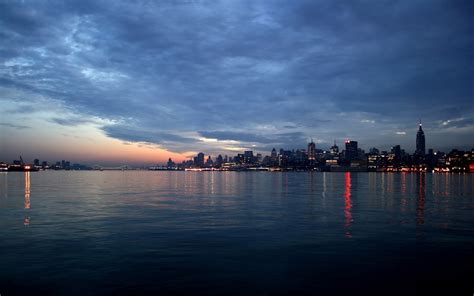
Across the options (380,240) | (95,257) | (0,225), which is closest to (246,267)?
(95,257)

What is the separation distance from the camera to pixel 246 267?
834 inches

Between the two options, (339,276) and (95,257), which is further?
(95,257)

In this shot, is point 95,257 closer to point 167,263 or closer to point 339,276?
point 167,263

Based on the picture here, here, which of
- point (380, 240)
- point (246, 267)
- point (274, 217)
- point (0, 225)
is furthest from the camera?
point (274, 217)

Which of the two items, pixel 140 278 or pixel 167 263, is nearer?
pixel 140 278

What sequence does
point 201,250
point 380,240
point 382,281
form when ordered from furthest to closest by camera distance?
point 380,240 → point 201,250 → point 382,281

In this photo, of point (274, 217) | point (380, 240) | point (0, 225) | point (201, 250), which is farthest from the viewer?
point (274, 217)

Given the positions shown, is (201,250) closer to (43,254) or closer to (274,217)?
(43,254)

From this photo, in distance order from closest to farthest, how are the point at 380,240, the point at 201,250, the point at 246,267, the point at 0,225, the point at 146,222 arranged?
the point at 246,267, the point at 201,250, the point at 380,240, the point at 0,225, the point at 146,222

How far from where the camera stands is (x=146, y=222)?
37250 mm

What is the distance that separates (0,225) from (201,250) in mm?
22630

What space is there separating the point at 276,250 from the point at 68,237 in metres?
16.9

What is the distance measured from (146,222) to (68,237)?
9011 millimetres

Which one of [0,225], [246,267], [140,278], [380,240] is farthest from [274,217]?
[0,225]
